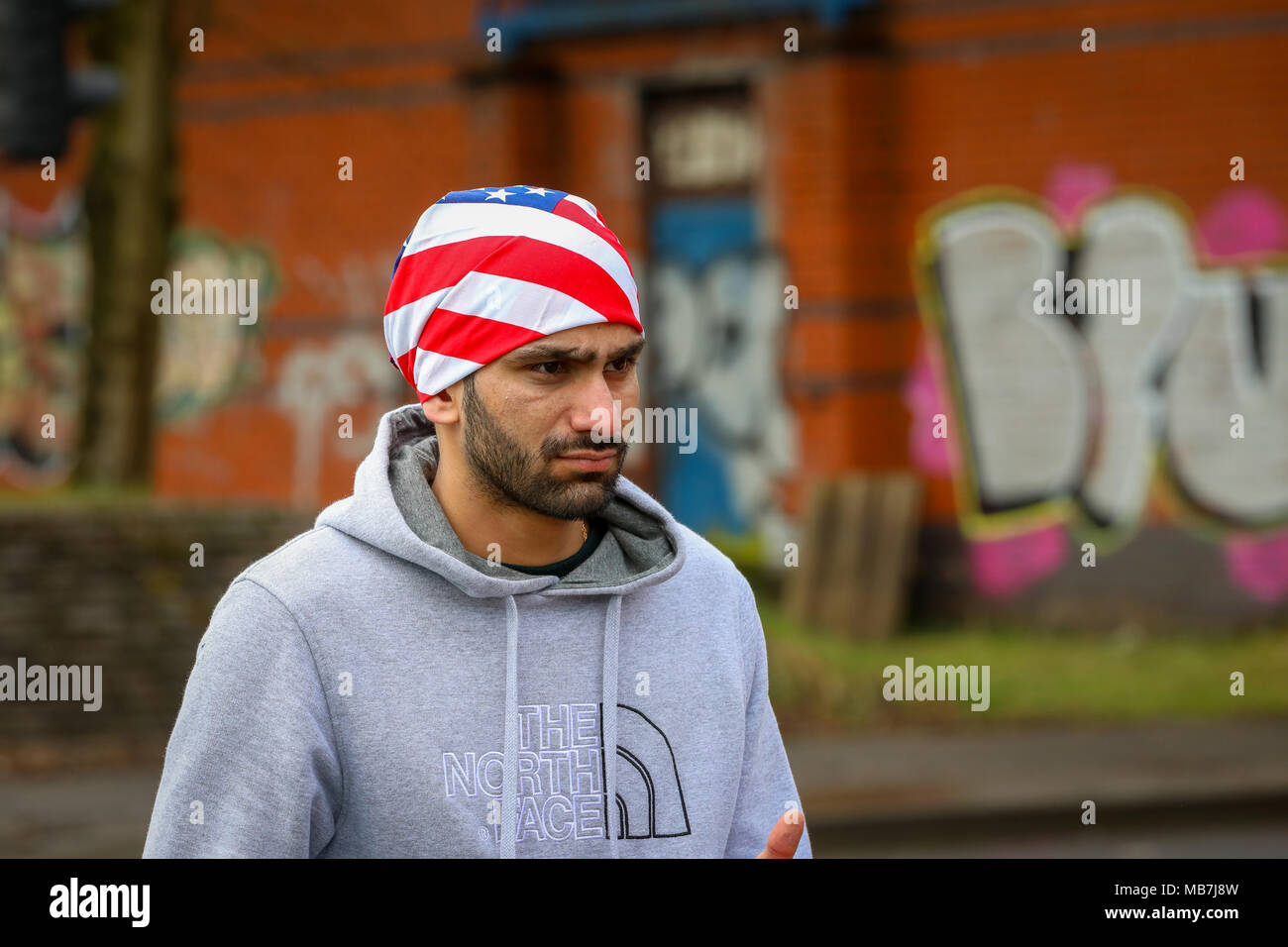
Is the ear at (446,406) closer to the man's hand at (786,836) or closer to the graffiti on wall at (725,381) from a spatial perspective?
the man's hand at (786,836)

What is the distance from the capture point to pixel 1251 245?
12.7 meters

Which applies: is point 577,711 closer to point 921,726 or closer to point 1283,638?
point 921,726

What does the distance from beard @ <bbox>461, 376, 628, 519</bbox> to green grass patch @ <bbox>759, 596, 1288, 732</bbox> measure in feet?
28.1

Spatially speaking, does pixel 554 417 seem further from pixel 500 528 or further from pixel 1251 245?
pixel 1251 245

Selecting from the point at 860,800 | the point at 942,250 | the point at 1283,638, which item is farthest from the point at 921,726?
the point at 942,250

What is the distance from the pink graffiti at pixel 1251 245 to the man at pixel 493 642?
1066 centimetres

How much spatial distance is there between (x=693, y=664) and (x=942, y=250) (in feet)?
36.4

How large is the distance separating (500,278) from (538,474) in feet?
0.87

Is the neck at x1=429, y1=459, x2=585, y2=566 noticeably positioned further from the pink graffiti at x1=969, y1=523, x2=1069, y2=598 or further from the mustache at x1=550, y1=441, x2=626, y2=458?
the pink graffiti at x1=969, y1=523, x2=1069, y2=598

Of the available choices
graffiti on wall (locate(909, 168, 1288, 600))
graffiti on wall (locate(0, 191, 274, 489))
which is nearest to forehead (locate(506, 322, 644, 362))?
graffiti on wall (locate(909, 168, 1288, 600))

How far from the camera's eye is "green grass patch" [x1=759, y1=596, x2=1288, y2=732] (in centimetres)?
1103

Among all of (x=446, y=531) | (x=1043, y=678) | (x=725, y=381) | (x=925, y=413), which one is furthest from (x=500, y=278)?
(x=725, y=381)

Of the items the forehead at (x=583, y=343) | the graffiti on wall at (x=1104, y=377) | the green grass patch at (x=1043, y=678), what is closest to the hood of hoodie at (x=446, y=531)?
the forehead at (x=583, y=343)

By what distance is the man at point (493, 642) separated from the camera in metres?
2.33
